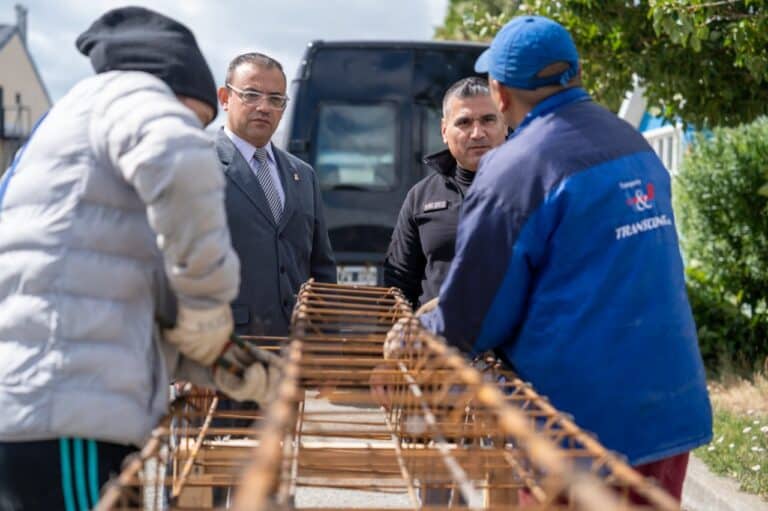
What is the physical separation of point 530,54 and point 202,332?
1.18 meters

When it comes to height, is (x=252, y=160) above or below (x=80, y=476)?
above

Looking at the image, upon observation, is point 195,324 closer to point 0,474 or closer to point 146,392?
point 146,392

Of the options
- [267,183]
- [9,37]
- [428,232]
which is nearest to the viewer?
[428,232]

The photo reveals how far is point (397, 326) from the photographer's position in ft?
10.3

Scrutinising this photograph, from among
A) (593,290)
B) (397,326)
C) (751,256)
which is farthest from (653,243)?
(751,256)

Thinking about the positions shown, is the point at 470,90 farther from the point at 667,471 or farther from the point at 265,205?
the point at 667,471

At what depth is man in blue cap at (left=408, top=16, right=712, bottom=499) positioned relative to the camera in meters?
2.98

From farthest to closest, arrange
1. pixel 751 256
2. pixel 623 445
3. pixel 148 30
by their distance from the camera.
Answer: pixel 751 256 < pixel 623 445 < pixel 148 30

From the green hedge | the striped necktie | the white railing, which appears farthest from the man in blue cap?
the white railing

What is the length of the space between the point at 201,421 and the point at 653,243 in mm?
1685

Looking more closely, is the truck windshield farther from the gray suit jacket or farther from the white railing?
A: the white railing

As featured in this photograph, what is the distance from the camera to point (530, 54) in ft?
10.2

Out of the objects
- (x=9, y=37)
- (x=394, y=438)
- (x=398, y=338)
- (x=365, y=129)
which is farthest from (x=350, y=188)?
(x=9, y=37)

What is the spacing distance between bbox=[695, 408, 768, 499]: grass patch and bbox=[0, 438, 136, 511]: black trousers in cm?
396
